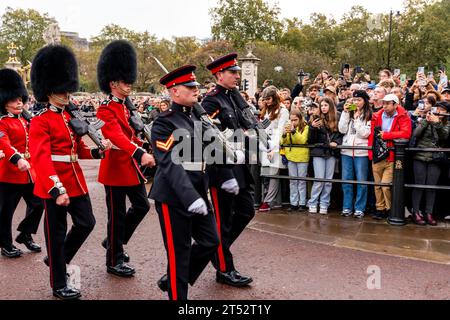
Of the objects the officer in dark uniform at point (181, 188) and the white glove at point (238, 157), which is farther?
the white glove at point (238, 157)

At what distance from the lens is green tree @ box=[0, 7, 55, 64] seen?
67062 millimetres

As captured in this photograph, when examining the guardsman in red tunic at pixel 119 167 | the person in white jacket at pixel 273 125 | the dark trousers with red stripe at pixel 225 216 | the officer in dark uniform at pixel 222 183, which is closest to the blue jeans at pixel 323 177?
the person in white jacket at pixel 273 125

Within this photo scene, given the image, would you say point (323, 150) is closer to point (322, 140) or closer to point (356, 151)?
point (322, 140)

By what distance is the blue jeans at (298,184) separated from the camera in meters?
7.51

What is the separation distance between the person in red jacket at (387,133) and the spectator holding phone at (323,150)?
0.58m

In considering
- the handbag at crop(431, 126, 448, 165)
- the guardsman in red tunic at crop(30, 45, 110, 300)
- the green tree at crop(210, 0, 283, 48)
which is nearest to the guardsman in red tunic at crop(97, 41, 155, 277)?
the guardsman in red tunic at crop(30, 45, 110, 300)

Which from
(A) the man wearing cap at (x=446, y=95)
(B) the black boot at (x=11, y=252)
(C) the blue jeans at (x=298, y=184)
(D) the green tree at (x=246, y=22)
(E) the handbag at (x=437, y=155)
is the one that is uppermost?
(D) the green tree at (x=246, y=22)

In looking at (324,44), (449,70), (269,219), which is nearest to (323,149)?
(269,219)

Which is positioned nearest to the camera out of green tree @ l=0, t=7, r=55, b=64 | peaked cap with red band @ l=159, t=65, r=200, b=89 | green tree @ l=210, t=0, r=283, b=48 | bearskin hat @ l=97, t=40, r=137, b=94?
peaked cap with red band @ l=159, t=65, r=200, b=89

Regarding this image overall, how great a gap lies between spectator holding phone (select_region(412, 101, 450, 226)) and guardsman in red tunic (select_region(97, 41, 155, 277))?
373 cm

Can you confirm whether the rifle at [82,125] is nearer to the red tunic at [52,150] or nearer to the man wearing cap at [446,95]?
the red tunic at [52,150]

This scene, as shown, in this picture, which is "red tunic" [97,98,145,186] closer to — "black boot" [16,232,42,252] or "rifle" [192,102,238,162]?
"rifle" [192,102,238,162]
